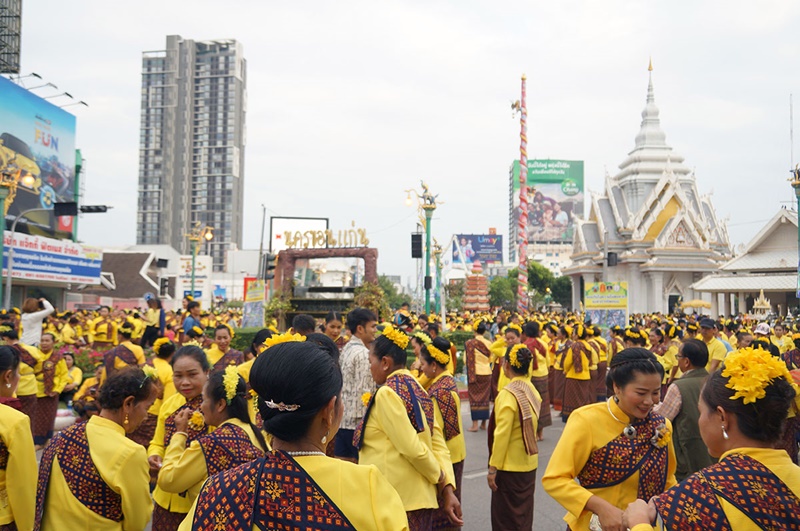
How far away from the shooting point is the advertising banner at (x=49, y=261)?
2616 cm

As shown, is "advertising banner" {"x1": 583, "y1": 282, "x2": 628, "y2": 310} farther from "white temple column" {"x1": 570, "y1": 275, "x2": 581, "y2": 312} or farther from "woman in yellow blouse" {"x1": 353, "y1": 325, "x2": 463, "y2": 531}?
"white temple column" {"x1": 570, "y1": 275, "x2": 581, "y2": 312}

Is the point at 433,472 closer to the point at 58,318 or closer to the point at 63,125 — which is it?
the point at 58,318

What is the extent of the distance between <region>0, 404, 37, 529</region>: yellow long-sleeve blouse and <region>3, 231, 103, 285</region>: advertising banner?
24531 millimetres

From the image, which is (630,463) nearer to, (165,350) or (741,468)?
(741,468)

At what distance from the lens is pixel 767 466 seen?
2.18m

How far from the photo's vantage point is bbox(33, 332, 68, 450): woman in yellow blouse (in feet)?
28.0

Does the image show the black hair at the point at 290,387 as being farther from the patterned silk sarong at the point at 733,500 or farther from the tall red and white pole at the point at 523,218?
the tall red and white pole at the point at 523,218

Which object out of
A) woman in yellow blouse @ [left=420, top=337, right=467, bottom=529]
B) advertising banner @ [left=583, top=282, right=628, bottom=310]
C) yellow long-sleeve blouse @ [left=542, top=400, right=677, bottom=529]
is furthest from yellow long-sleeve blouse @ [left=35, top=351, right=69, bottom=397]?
advertising banner @ [left=583, top=282, right=628, bottom=310]

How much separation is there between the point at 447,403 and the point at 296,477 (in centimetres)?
344

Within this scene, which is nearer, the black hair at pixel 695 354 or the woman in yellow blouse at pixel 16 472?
the woman in yellow blouse at pixel 16 472

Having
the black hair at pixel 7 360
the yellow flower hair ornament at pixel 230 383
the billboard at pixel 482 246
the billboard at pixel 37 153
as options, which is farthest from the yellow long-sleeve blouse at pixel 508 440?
the billboard at pixel 482 246

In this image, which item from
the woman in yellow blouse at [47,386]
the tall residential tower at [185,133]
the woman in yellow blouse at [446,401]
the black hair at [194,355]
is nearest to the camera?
the black hair at [194,355]

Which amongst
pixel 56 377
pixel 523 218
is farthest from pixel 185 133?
pixel 56 377

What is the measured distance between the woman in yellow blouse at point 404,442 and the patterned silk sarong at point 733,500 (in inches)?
64.3
